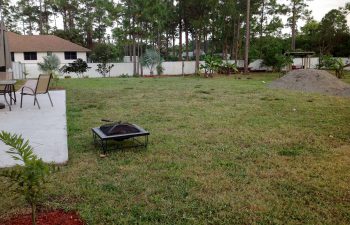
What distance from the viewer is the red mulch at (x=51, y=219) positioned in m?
2.70

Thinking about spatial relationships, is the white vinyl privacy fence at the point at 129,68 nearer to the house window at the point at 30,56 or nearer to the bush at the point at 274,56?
the bush at the point at 274,56

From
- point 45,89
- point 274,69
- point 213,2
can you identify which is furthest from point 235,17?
point 45,89

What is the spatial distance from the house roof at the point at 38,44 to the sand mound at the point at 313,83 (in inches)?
895

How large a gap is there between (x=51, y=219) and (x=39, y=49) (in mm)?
31942

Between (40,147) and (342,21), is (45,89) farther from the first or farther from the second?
(342,21)

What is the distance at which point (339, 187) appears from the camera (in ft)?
11.4

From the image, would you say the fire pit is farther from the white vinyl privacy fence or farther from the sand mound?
the white vinyl privacy fence

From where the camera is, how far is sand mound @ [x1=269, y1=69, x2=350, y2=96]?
1355 centimetres

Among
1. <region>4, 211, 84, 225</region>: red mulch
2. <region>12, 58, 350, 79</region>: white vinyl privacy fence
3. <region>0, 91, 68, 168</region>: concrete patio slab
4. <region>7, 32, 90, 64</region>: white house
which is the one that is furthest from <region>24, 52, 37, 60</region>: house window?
<region>4, 211, 84, 225</region>: red mulch

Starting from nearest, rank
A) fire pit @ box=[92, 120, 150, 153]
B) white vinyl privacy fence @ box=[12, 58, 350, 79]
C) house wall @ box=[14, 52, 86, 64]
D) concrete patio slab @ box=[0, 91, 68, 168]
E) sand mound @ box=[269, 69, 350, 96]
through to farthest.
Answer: concrete patio slab @ box=[0, 91, 68, 168]
fire pit @ box=[92, 120, 150, 153]
sand mound @ box=[269, 69, 350, 96]
white vinyl privacy fence @ box=[12, 58, 350, 79]
house wall @ box=[14, 52, 86, 64]

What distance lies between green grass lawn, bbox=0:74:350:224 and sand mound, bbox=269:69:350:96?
7.10 m

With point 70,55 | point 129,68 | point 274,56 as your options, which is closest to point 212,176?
point 274,56

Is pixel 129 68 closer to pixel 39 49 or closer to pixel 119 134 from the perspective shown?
pixel 39 49

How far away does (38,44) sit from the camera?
105ft
